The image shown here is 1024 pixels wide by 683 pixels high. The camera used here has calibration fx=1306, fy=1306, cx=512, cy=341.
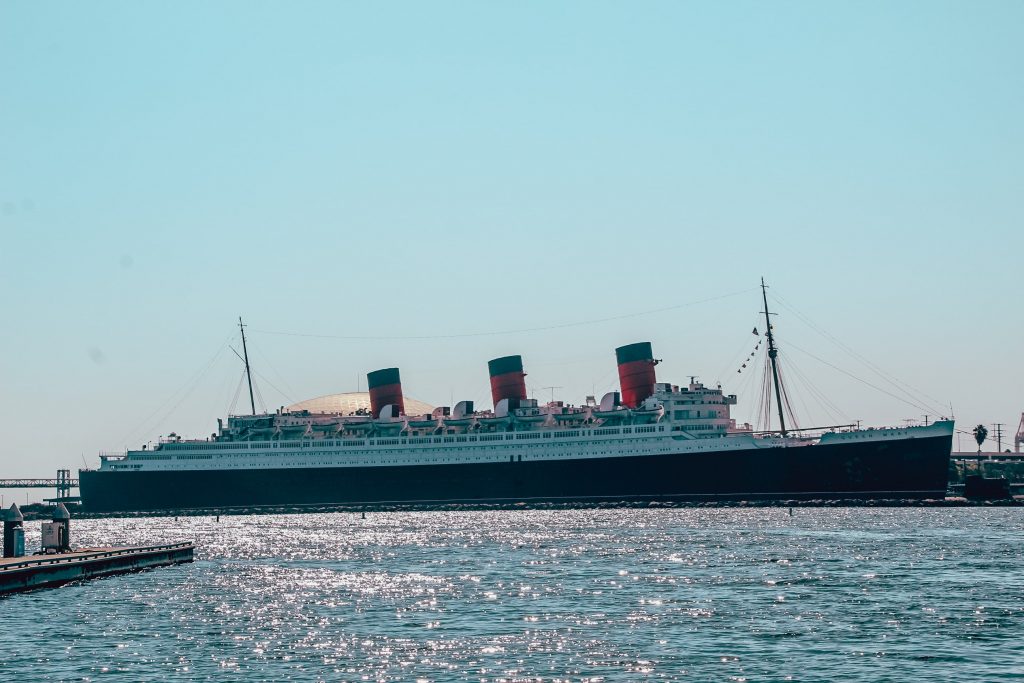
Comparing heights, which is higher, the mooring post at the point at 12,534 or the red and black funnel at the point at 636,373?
the red and black funnel at the point at 636,373

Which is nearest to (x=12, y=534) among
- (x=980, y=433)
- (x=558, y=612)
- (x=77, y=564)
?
(x=77, y=564)

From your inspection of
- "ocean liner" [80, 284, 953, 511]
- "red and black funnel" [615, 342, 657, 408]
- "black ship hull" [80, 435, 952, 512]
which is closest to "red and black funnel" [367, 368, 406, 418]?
"ocean liner" [80, 284, 953, 511]

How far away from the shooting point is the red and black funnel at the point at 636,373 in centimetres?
13612

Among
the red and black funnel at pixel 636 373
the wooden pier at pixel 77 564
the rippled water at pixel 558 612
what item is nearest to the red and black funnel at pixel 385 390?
the red and black funnel at pixel 636 373

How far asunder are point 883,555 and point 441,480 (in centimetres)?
7854

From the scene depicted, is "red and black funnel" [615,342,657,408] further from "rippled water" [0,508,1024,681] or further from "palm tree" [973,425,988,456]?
"palm tree" [973,425,988,456]

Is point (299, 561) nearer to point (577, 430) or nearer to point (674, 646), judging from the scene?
point (674, 646)

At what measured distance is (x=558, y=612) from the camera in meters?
46.5

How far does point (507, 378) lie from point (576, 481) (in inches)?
638

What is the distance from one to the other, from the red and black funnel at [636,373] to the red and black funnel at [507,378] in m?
11.5

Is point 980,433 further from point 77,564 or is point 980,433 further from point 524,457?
point 77,564

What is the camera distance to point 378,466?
144000 mm

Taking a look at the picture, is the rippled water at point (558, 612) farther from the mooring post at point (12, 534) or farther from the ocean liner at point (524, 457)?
the ocean liner at point (524, 457)

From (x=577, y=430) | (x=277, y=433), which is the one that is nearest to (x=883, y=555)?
(x=577, y=430)
